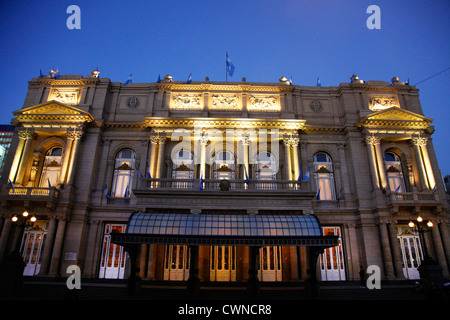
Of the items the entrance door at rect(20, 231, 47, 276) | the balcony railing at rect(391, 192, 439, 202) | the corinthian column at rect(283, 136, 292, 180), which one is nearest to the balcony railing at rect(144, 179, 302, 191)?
the corinthian column at rect(283, 136, 292, 180)

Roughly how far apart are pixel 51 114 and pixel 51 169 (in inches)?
209

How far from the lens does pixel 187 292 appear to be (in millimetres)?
17359

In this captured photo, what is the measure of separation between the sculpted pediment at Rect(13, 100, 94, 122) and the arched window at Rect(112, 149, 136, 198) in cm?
475


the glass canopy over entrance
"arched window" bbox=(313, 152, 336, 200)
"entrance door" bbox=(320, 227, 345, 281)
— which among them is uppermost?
"arched window" bbox=(313, 152, 336, 200)

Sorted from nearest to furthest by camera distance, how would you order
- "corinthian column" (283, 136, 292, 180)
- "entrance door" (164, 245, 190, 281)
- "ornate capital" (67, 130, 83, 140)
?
1. "entrance door" (164, 245, 190, 281)
2. "corinthian column" (283, 136, 292, 180)
3. "ornate capital" (67, 130, 83, 140)

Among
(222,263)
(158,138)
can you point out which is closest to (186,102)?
(158,138)

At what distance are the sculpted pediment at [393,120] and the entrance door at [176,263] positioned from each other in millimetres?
20413

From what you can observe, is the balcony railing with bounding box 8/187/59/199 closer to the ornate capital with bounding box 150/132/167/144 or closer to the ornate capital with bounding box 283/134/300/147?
the ornate capital with bounding box 150/132/167/144

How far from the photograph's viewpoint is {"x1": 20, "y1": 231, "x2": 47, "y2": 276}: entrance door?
23.2 metres

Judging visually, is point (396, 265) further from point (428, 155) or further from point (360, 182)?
point (428, 155)

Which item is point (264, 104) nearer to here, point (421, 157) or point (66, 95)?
point (421, 157)

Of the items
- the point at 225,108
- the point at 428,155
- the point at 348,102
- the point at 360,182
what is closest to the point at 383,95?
the point at 348,102
